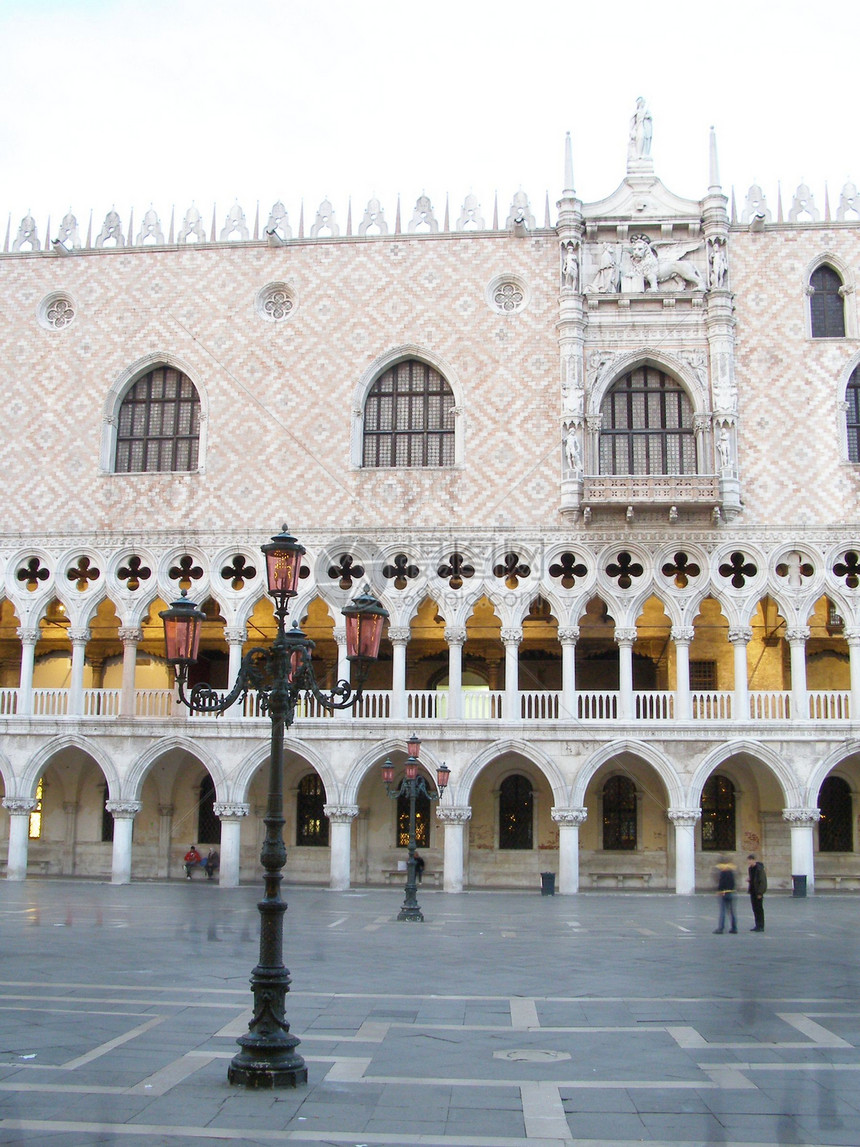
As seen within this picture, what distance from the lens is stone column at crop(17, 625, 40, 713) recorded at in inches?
1059

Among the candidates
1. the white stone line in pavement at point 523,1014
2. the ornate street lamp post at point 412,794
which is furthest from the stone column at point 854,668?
the white stone line in pavement at point 523,1014

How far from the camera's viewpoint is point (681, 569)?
26172mm

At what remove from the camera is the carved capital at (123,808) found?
2633 centimetres

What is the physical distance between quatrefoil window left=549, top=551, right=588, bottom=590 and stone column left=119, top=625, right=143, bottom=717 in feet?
30.5

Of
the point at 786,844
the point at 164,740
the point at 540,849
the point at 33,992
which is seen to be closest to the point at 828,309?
the point at 786,844

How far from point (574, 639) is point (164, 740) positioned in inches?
362

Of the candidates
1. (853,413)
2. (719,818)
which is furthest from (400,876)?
(853,413)

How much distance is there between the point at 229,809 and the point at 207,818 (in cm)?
378

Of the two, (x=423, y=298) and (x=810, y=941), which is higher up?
(x=423, y=298)

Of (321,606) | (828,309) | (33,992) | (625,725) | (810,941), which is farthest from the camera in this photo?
(321,606)

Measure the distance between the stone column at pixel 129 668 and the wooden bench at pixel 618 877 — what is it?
433 inches

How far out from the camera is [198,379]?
1088 inches

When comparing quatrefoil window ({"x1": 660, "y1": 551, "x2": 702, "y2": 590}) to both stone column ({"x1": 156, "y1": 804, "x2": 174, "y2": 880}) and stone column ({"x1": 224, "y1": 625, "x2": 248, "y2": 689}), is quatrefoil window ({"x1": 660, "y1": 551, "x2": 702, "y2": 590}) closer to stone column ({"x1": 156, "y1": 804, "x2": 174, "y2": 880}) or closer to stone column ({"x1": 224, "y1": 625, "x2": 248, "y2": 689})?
stone column ({"x1": 224, "y1": 625, "x2": 248, "y2": 689})

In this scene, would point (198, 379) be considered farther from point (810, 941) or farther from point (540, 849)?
point (810, 941)
